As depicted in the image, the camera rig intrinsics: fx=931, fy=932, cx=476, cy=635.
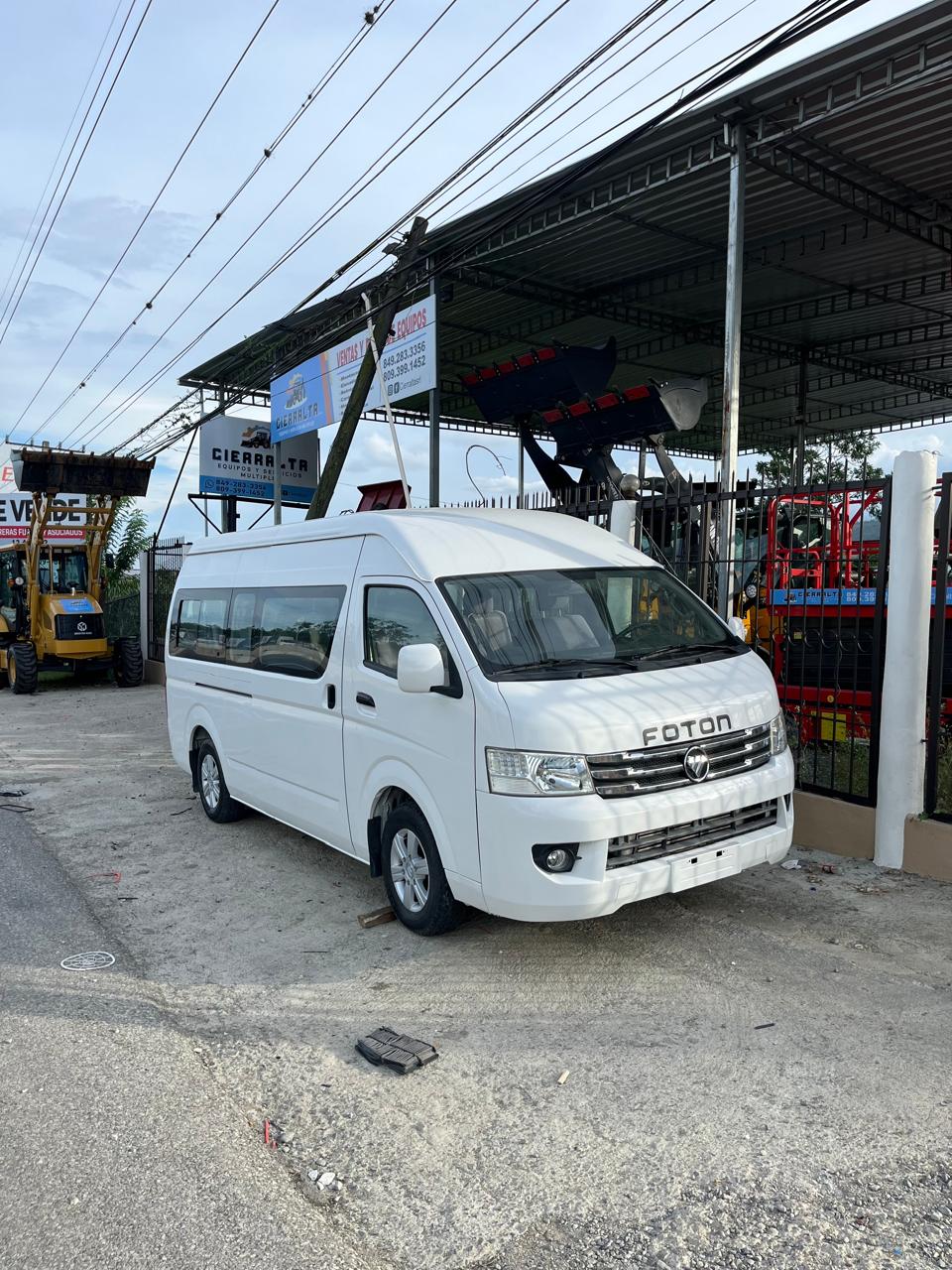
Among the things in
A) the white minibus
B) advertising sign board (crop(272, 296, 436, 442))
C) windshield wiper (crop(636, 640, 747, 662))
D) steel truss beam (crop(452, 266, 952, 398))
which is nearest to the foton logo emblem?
the white minibus

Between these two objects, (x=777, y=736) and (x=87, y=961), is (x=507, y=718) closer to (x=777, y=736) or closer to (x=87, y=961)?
(x=777, y=736)

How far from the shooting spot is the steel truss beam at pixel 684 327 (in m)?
15.3

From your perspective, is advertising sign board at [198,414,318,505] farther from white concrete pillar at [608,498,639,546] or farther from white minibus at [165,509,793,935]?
white minibus at [165,509,793,935]

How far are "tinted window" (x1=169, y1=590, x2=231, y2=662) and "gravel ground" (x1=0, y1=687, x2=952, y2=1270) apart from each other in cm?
187

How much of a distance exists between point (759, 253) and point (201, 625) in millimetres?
10864

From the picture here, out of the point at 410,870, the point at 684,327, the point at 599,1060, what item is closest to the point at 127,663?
the point at 684,327

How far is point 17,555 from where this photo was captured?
60.1 feet

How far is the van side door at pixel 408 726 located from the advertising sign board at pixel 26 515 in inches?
569

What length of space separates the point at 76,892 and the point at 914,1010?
4.77 meters

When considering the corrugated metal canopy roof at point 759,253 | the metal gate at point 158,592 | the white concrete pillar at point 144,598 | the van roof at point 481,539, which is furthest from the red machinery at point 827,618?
the white concrete pillar at point 144,598

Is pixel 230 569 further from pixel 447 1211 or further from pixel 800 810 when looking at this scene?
pixel 447 1211

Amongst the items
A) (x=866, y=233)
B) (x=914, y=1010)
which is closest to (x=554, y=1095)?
(x=914, y=1010)

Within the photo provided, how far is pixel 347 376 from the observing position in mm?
15352

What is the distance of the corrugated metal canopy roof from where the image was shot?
30.8 ft
